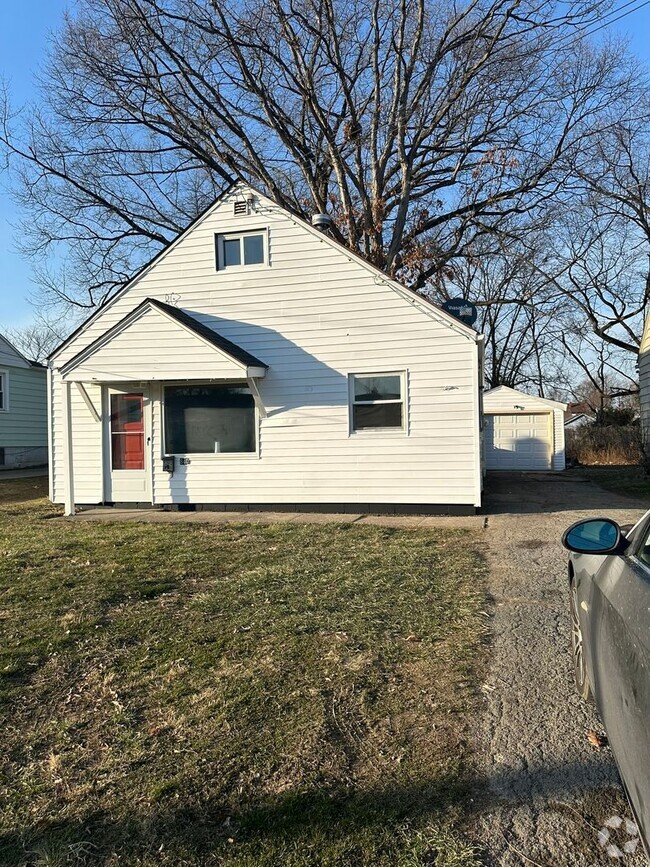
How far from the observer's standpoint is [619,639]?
89.3 inches

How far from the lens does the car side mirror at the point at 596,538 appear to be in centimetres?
266

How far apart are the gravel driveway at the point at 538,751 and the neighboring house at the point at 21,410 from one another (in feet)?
64.0

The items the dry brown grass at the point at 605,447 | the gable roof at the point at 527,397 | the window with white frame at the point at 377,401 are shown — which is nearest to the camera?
the window with white frame at the point at 377,401

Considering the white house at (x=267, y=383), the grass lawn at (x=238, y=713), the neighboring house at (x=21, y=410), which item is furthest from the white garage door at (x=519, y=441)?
the grass lawn at (x=238, y=713)

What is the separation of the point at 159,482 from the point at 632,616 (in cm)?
1008

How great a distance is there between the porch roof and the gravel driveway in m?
6.04

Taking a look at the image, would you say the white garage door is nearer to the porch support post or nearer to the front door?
the front door

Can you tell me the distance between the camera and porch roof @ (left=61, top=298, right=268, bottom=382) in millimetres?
10258

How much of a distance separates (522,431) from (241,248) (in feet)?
54.0

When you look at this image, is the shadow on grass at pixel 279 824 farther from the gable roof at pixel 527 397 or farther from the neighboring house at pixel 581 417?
the neighboring house at pixel 581 417

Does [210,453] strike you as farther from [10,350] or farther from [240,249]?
[10,350]

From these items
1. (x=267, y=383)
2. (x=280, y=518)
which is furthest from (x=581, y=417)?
(x=280, y=518)

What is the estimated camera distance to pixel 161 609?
16.9ft

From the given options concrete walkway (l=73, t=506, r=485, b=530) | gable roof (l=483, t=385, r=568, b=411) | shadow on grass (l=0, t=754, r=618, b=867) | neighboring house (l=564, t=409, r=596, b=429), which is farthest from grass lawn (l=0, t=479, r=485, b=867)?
neighboring house (l=564, t=409, r=596, b=429)
